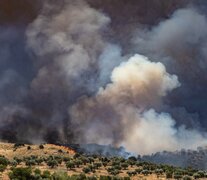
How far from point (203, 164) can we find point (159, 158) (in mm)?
16989

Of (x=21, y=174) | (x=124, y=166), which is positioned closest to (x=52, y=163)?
(x=124, y=166)

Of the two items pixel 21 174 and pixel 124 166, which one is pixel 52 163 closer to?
pixel 124 166

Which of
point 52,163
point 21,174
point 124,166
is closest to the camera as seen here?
point 21,174

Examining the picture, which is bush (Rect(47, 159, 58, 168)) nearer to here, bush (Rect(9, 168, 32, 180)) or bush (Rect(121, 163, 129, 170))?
bush (Rect(121, 163, 129, 170))

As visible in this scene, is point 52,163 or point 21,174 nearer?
point 21,174

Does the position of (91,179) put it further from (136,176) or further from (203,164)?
(203,164)

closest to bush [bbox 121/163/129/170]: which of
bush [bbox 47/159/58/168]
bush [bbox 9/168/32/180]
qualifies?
bush [bbox 47/159/58/168]

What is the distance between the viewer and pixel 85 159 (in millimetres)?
92062

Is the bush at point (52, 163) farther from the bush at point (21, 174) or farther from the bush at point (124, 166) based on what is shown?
the bush at point (21, 174)

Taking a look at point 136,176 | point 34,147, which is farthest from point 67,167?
point 34,147

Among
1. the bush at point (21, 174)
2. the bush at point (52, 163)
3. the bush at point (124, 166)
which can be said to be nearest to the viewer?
the bush at point (21, 174)

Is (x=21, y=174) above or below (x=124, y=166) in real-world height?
below

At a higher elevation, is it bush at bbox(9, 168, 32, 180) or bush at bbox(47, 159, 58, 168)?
bush at bbox(47, 159, 58, 168)

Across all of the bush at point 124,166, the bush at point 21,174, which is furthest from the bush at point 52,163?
the bush at point 21,174
